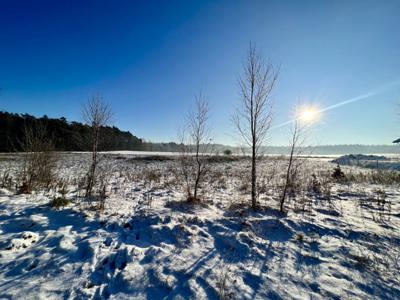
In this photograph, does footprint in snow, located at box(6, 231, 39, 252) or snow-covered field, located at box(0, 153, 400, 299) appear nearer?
snow-covered field, located at box(0, 153, 400, 299)

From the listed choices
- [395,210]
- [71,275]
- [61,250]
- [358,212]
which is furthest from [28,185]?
[395,210]

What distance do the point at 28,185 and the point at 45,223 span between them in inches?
138

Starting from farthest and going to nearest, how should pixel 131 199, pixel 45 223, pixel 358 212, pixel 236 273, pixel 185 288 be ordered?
pixel 131 199
pixel 358 212
pixel 45 223
pixel 236 273
pixel 185 288

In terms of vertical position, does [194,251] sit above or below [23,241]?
below

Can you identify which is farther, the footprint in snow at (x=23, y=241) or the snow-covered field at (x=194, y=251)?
the footprint in snow at (x=23, y=241)

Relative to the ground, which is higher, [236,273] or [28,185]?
[28,185]

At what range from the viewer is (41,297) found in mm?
2402

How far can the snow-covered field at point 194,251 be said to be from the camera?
8.73 ft

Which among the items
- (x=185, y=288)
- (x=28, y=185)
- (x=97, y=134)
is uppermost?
(x=97, y=134)

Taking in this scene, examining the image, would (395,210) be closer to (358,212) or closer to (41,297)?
(358,212)

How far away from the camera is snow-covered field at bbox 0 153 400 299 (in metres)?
2.66

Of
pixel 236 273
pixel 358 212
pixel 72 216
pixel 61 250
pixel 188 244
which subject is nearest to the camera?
pixel 236 273

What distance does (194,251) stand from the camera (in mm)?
3607

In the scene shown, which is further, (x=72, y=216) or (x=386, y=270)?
(x=72, y=216)
